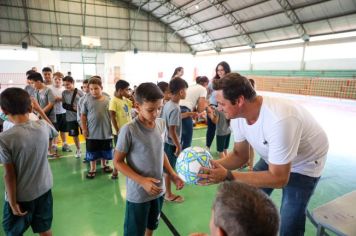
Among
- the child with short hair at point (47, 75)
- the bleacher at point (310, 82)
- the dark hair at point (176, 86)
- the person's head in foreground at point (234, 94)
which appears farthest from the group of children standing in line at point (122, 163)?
A: the bleacher at point (310, 82)

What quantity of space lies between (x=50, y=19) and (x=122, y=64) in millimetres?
6421

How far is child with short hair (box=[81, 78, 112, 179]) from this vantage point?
12.3 ft

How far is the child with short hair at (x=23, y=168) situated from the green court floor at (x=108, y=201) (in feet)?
2.80

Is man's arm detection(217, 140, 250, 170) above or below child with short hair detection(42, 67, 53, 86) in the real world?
below

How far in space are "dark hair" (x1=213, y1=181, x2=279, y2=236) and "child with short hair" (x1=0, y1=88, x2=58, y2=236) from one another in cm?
159

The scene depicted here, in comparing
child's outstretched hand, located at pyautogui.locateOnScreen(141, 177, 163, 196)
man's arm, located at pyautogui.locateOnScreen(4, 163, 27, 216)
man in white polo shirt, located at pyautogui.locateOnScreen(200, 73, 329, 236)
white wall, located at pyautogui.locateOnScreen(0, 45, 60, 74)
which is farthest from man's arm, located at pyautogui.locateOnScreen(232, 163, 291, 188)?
white wall, located at pyautogui.locateOnScreen(0, 45, 60, 74)

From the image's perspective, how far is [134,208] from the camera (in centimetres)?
190

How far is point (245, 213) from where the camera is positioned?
72 centimetres

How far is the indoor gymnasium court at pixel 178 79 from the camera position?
6.22 feet

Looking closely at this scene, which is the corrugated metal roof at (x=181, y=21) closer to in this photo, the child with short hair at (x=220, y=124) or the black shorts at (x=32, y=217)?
the child with short hair at (x=220, y=124)

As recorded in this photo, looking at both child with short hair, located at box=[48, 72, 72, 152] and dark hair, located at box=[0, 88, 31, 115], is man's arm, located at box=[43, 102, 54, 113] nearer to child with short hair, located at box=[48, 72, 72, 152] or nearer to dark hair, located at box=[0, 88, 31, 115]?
child with short hair, located at box=[48, 72, 72, 152]

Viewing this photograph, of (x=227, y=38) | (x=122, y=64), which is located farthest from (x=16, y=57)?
(x=227, y=38)

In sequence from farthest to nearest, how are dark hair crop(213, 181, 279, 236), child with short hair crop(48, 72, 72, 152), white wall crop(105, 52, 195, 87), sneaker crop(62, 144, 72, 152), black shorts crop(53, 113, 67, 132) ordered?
white wall crop(105, 52, 195, 87) → sneaker crop(62, 144, 72, 152) → black shorts crop(53, 113, 67, 132) → child with short hair crop(48, 72, 72, 152) → dark hair crop(213, 181, 279, 236)

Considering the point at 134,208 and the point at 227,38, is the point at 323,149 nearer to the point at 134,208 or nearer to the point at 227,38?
the point at 134,208
